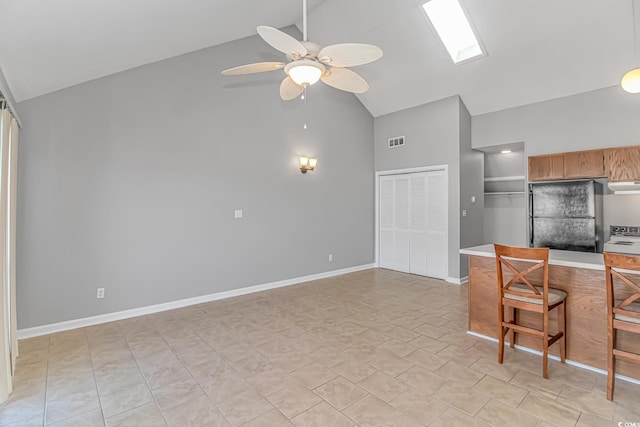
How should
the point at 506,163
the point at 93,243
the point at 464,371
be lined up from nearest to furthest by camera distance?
the point at 464,371, the point at 93,243, the point at 506,163

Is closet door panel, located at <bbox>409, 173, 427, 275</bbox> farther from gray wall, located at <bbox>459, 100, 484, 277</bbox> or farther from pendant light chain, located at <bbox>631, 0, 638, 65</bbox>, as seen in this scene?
pendant light chain, located at <bbox>631, 0, 638, 65</bbox>

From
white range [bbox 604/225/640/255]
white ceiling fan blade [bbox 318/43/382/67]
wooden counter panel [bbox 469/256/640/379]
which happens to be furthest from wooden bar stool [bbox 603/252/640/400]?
white ceiling fan blade [bbox 318/43/382/67]

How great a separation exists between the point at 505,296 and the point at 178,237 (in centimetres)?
395

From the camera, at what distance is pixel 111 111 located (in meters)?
3.77

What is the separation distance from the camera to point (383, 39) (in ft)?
16.5

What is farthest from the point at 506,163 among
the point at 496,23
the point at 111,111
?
the point at 111,111

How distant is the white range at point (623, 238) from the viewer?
3516 mm

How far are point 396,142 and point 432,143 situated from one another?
795 millimetres

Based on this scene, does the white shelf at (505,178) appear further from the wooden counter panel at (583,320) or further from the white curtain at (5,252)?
the white curtain at (5,252)

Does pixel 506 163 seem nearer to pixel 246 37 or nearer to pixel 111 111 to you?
pixel 246 37

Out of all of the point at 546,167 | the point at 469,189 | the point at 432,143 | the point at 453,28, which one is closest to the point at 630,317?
the point at 546,167

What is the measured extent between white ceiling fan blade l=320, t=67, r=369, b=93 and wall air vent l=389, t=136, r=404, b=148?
341 cm

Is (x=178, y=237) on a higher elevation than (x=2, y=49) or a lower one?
lower

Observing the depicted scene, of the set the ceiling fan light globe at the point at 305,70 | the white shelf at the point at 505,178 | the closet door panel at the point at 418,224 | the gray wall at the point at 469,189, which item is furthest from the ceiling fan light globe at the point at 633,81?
the white shelf at the point at 505,178
